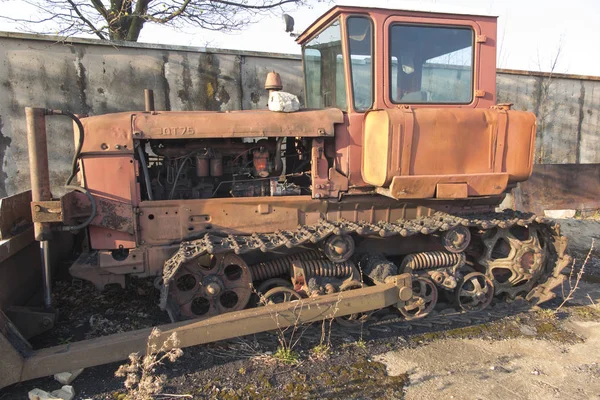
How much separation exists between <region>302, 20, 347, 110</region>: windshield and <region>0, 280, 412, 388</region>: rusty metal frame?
6.03 ft

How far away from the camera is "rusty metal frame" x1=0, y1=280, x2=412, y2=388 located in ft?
10.2

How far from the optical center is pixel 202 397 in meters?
3.14

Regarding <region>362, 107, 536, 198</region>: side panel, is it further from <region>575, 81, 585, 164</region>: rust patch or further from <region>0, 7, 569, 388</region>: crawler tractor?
<region>575, 81, 585, 164</region>: rust patch

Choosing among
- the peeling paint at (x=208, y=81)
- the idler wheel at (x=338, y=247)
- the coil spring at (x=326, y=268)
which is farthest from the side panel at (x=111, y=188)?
the peeling paint at (x=208, y=81)

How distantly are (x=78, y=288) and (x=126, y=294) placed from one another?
0.60 meters

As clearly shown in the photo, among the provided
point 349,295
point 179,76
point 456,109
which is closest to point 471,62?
point 456,109

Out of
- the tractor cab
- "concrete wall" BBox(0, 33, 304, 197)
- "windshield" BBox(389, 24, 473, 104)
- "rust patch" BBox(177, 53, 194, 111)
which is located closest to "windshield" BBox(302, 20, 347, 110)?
the tractor cab

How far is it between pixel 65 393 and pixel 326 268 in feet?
7.45

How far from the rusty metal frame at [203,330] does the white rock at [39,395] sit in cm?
10

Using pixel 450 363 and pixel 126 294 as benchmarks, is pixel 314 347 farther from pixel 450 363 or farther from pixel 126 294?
pixel 126 294

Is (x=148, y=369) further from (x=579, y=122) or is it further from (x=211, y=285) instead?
(x=579, y=122)

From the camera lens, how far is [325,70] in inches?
189

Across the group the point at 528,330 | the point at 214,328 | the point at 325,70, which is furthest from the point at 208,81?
the point at 528,330

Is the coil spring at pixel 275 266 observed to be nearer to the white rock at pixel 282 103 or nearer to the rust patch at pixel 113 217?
the rust patch at pixel 113 217
